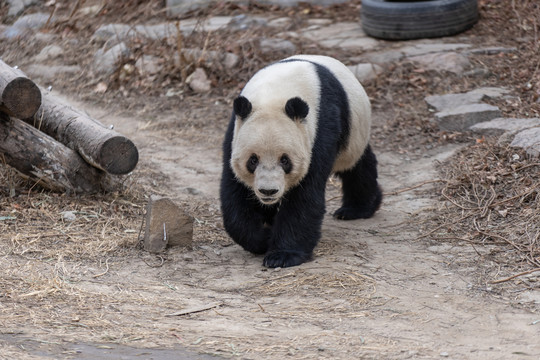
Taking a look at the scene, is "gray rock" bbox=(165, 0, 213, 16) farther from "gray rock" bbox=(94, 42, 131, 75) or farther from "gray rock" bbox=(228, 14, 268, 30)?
"gray rock" bbox=(94, 42, 131, 75)

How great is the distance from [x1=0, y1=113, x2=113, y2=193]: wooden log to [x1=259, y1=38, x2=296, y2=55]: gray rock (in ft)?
14.4

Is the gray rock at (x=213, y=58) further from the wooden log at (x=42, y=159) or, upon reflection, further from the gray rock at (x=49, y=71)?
the wooden log at (x=42, y=159)

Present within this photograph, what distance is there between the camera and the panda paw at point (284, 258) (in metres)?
5.19

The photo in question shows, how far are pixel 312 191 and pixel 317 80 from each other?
816 millimetres

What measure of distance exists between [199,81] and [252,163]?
5135 millimetres

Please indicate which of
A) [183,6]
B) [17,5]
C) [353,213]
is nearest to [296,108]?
[353,213]

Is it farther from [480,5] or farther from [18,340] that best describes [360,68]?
[18,340]

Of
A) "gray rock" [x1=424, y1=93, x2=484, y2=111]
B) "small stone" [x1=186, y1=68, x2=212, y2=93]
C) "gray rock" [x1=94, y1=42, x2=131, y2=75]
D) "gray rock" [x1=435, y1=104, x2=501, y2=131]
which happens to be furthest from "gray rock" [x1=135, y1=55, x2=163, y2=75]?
"gray rock" [x1=435, y1=104, x2=501, y2=131]

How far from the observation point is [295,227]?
5250 millimetres

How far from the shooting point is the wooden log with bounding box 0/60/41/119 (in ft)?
18.0

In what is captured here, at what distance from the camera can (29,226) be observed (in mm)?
5648

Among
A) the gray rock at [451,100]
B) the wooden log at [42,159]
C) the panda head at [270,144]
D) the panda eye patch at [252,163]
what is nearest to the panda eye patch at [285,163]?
the panda head at [270,144]

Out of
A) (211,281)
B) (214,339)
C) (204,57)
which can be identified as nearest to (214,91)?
(204,57)

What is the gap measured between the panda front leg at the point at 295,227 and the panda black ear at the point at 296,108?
0.55 metres
